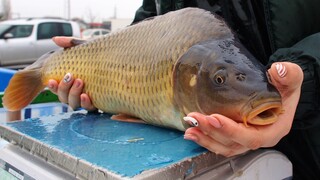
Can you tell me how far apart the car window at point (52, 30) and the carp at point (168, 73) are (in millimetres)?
8846

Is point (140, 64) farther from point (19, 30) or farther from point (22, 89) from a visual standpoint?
point (19, 30)

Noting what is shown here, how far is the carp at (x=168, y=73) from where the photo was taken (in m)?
0.98

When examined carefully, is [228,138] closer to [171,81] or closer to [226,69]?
[226,69]

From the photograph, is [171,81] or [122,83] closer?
[171,81]

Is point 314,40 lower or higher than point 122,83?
higher

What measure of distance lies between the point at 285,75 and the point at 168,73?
409mm

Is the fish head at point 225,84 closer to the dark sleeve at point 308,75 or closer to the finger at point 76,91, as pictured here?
the dark sleeve at point 308,75

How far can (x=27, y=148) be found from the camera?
3.88 feet

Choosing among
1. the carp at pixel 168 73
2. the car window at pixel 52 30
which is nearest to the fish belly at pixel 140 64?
the carp at pixel 168 73

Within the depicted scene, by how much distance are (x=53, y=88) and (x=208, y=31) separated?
79cm

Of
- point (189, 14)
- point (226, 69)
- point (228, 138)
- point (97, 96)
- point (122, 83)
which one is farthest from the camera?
point (97, 96)

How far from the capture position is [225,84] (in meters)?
1.02

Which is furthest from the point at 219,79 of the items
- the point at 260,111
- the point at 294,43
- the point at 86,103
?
the point at 86,103

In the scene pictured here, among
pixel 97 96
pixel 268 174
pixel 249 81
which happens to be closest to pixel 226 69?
pixel 249 81
